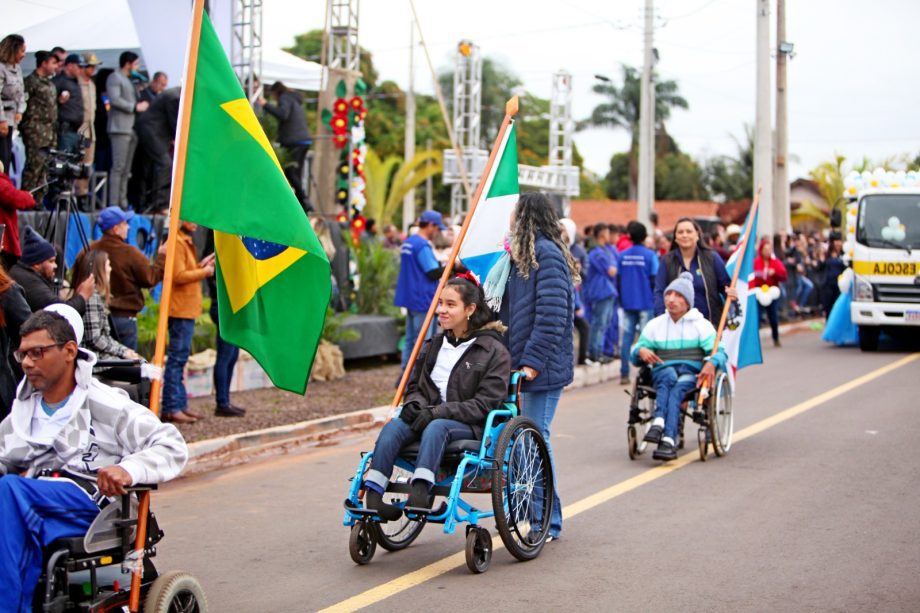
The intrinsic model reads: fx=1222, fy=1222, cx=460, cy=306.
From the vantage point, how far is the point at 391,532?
717 cm

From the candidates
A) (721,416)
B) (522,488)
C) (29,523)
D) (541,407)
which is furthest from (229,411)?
(29,523)

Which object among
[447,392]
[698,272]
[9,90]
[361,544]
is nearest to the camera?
[361,544]

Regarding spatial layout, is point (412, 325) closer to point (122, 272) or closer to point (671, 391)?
point (122, 272)

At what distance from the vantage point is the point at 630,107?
3063 inches

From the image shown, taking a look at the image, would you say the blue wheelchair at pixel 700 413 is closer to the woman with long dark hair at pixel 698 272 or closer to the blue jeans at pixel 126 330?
the woman with long dark hair at pixel 698 272

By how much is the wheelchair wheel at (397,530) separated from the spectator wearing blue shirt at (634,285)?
866cm

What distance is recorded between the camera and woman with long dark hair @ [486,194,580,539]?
24.1 feet

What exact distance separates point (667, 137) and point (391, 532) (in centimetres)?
7941

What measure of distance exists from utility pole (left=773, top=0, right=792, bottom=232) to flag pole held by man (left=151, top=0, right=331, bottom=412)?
27.1 metres

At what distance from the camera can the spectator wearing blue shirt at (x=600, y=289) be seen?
15984mm

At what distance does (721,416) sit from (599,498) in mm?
2098

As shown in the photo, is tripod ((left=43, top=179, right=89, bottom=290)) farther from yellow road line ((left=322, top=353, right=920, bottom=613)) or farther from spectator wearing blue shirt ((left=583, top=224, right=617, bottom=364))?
spectator wearing blue shirt ((left=583, top=224, right=617, bottom=364))

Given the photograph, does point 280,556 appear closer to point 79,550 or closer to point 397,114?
point 79,550

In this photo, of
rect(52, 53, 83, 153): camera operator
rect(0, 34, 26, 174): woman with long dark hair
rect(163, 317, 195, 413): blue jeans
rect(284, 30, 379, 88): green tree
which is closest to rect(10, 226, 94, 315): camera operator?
rect(163, 317, 195, 413): blue jeans
